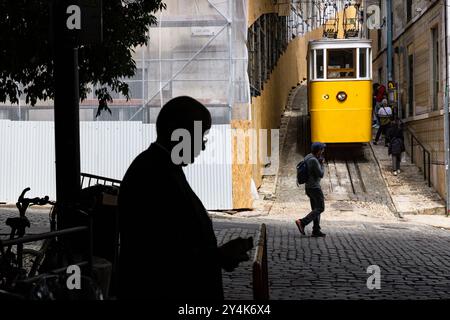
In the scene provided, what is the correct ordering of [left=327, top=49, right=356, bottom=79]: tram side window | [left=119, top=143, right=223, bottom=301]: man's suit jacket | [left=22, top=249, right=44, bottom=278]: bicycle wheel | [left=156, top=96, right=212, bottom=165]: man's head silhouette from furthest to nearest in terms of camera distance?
[left=327, top=49, right=356, bottom=79]: tram side window < [left=22, top=249, right=44, bottom=278]: bicycle wheel < [left=156, top=96, right=212, bottom=165]: man's head silhouette < [left=119, top=143, right=223, bottom=301]: man's suit jacket

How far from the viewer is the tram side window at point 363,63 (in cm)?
2530

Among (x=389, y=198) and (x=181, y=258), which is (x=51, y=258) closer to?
(x=181, y=258)

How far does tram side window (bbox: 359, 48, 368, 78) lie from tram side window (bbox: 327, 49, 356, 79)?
0.70ft

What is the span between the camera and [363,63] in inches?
1000

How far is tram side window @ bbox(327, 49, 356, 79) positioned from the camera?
25.5 metres

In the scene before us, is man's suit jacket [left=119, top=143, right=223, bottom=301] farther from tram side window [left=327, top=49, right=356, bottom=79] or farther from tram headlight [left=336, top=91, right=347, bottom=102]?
tram side window [left=327, top=49, right=356, bottom=79]

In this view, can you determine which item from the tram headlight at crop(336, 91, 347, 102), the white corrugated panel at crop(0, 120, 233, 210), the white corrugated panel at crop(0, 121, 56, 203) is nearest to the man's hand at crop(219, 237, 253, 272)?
the white corrugated panel at crop(0, 120, 233, 210)

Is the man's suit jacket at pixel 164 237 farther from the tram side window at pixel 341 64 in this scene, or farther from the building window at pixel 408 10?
the building window at pixel 408 10

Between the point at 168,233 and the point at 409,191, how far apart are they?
20426 mm

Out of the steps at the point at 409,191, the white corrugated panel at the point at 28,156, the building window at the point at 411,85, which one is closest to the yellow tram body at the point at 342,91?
the steps at the point at 409,191

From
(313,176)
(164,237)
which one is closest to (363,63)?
(313,176)
